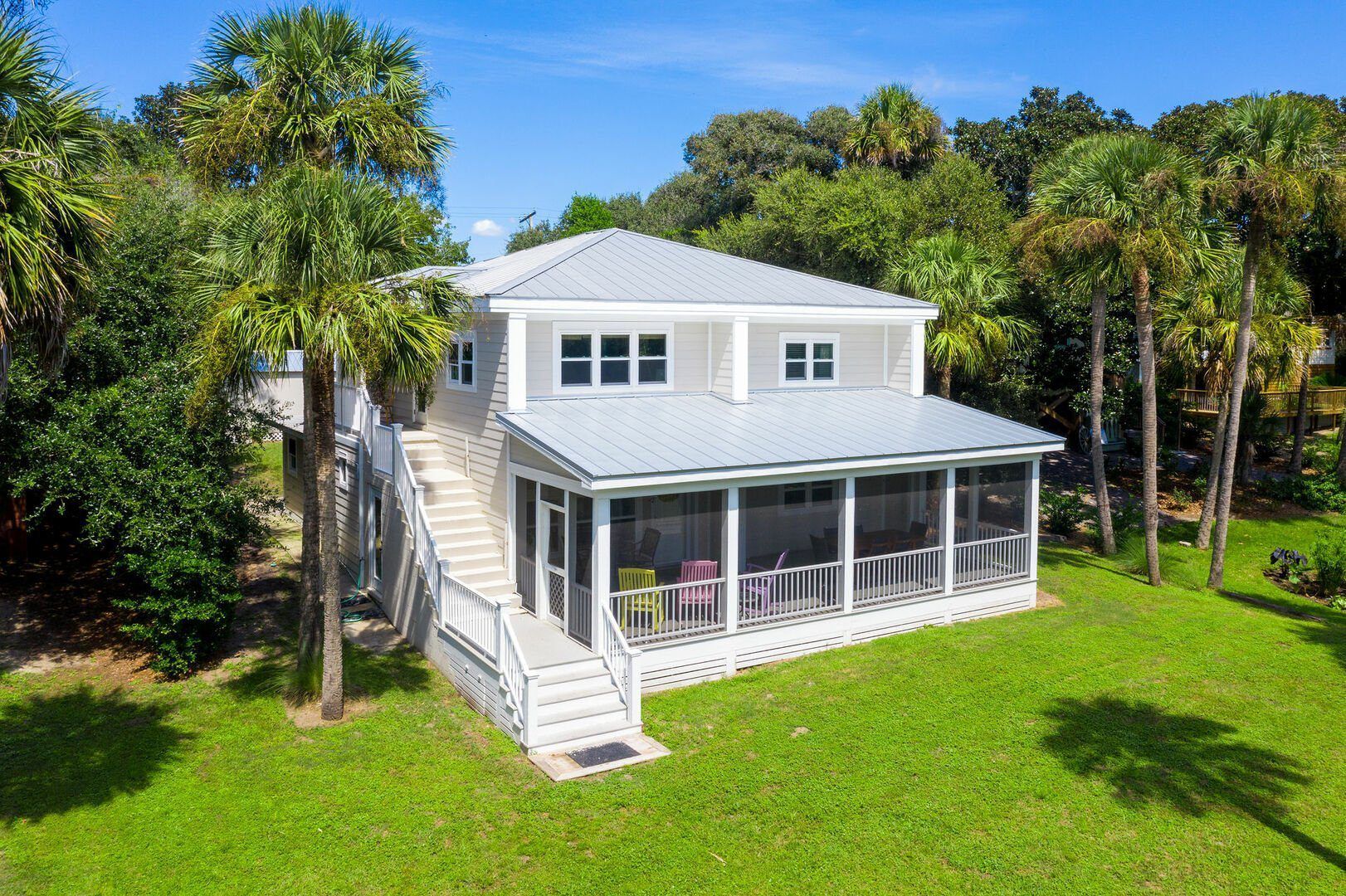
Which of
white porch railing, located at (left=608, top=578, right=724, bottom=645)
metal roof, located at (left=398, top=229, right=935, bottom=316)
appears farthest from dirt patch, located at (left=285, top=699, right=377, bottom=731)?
metal roof, located at (left=398, top=229, right=935, bottom=316)

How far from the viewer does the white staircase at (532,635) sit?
12.7m

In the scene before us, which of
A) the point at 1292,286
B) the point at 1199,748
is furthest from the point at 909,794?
the point at 1292,286

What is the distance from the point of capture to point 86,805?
36.4 ft

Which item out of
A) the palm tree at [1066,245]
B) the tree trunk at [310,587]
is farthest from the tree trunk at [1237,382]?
the tree trunk at [310,587]

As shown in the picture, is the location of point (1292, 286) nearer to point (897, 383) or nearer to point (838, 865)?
point (897, 383)

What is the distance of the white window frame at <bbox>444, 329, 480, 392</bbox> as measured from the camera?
17.4 metres

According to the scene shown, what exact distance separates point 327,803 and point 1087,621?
44.0 ft

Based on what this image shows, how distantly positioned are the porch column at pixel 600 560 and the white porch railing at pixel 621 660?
0.06m

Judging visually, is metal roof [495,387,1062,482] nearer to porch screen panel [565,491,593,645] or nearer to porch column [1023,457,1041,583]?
porch column [1023,457,1041,583]

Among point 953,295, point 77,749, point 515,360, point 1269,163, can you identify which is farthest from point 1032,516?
point 77,749

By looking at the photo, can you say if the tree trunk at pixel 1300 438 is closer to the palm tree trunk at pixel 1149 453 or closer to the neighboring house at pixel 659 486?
the palm tree trunk at pixel 1149 453

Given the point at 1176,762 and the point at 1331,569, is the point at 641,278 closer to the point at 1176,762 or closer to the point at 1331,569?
the point at 1176,762

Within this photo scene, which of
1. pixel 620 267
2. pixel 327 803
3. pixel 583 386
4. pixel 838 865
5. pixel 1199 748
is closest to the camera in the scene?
pixel 838 865

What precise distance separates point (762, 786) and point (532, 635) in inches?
186
